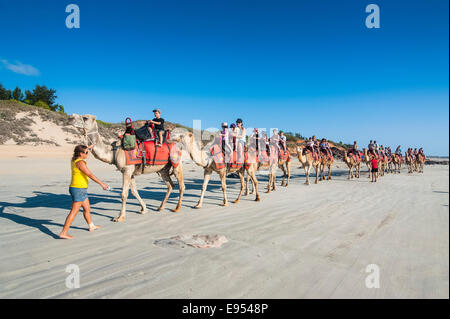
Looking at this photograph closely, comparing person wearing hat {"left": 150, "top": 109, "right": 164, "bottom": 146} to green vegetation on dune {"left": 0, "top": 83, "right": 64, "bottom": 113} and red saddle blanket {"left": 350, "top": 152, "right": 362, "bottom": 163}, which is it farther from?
green vegetation on dune {"left": 0, "top": 83, "right": 64, "bottom": 113}

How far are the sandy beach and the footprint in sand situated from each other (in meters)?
0.15

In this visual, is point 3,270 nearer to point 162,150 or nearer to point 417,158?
point 162,150

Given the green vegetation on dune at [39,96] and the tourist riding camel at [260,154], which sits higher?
the green vegetation on dune at [39,96]

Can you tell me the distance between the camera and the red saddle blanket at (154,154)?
696 centimetres

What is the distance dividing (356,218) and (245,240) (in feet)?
12.0

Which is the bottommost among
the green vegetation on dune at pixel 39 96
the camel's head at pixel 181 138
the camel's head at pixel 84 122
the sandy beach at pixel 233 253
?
the sandy beach at pixel 233 253

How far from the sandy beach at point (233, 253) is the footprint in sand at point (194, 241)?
0.15 meters

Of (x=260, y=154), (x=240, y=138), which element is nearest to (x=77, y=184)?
(x=240, y=138)

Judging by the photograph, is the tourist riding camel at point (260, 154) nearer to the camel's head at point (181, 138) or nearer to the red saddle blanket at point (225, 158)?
the red saddle blanket at point (225, 158)

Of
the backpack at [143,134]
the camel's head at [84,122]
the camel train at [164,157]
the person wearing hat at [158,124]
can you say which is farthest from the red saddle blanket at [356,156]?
the camel's head at [84,122]

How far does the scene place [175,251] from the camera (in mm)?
4594

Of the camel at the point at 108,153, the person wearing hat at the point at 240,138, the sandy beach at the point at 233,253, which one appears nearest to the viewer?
the sandy beach at the point at 233,253

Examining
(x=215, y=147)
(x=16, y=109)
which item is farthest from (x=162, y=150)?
(x=16, y=109)
